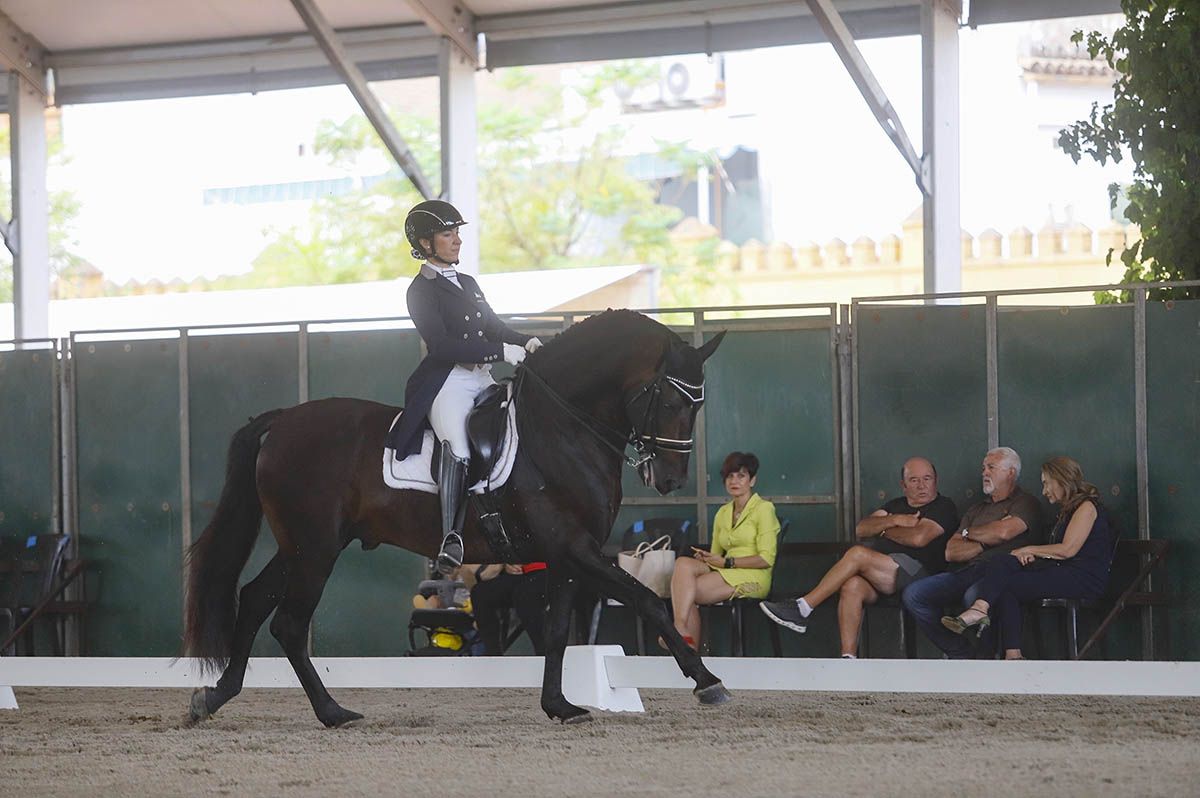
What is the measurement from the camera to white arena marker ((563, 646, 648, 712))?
5551mm

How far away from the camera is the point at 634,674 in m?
5.49

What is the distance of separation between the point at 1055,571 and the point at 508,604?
271cm

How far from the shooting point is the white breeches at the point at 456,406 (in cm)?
543

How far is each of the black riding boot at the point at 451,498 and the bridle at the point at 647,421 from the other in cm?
44

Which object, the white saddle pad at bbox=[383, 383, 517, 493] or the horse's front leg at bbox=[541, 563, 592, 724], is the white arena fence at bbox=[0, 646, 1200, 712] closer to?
the horse's front leg at bbox=[541, 563, 592, 724]

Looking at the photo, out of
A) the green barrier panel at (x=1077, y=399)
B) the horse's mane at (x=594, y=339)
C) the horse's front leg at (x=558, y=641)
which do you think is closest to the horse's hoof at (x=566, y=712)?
the horse's front leg at (x=558, y=641)

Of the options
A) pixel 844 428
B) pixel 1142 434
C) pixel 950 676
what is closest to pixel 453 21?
pixel 844 428

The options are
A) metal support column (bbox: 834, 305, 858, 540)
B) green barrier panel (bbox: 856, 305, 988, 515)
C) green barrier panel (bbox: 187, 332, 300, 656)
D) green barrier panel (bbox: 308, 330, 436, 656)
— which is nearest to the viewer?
green barrier panel (bbox: 856, 305, 988, 515)

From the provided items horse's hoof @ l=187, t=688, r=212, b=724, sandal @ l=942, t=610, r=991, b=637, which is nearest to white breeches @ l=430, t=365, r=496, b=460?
horse's hoof @ l=187, t=688, r=212, b=724

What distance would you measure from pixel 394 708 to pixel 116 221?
66.4 feet

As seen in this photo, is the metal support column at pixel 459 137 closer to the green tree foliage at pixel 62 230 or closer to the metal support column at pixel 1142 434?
the metal support column at pixel 1142 434

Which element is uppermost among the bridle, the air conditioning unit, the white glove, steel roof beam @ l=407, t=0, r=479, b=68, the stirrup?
the air conditioning unit

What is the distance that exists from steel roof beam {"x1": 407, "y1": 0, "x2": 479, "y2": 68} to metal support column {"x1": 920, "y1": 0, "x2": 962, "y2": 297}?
10.4 feet

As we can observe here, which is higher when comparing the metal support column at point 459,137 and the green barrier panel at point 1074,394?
the metal support column at point 459,137
